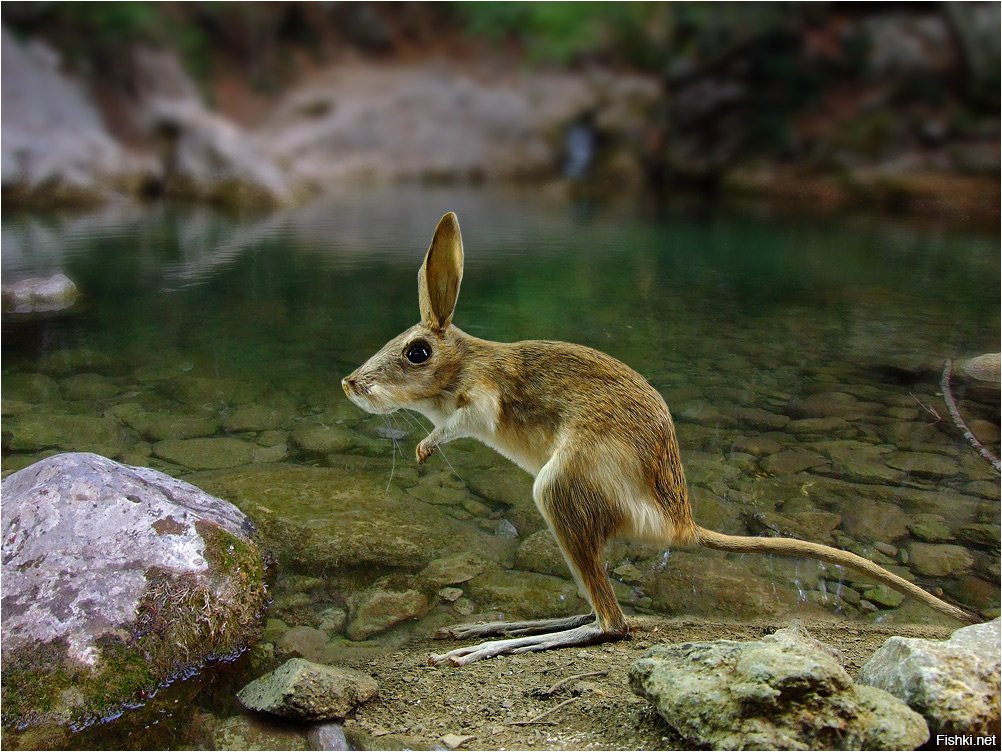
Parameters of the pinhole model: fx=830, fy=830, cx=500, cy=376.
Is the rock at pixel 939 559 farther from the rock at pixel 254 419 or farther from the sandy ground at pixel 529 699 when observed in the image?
the rock at pixel 254 419

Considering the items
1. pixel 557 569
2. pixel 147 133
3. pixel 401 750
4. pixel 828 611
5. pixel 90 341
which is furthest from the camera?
pixel 147 133

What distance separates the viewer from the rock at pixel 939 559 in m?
2.15

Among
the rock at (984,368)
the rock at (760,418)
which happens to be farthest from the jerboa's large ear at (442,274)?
the rock at (984,368)

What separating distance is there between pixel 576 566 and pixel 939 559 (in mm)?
1146

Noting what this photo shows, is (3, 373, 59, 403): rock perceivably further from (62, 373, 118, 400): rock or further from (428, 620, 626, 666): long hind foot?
(428, 620, 626, 666): long hind foot

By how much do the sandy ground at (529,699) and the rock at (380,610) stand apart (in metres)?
0.10

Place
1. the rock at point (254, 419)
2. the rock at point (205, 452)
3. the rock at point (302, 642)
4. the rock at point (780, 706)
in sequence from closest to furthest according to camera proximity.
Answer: the rock at point (780, 706), the rock at point (302, 642), the rock at point (205, 452), the rock at point (254, 419)

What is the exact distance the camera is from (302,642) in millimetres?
1801

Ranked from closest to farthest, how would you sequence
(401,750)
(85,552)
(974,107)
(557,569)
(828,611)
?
(401,750) → (85,552) → (828,611) → (557,569) → (974,107)

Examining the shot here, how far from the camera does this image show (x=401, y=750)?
4.70ft

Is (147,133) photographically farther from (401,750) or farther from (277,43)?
(401,750)

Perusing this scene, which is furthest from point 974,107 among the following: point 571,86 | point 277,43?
point 277,43

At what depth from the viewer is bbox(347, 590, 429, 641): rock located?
6.06 feet

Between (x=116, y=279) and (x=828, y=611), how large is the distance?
4.13 m
